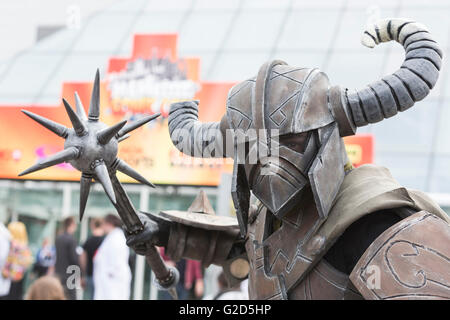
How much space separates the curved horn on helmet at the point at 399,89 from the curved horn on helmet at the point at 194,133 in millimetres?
480

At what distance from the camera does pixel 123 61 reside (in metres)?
12.3

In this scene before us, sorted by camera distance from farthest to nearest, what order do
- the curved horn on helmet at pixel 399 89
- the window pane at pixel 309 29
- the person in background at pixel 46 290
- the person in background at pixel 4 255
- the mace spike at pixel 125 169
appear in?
the window pane at pixel 309 29, the person in background at pixel 4 255, the person in background at pixel 46 290, the mace spike at pixel 125 169, the curved horn on helmet at pixel 399 89

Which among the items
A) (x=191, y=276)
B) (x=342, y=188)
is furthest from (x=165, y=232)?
(x=191, y=276)

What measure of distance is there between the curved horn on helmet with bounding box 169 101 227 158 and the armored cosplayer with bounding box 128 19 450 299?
0.11 m

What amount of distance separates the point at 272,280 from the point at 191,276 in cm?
559

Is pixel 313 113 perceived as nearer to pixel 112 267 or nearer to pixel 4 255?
pixel 112 267

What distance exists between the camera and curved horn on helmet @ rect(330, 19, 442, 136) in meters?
2.50

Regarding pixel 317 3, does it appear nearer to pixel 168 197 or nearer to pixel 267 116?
pixel 168 197

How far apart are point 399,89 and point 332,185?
409mm

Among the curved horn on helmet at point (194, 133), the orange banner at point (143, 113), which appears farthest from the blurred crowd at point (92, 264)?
the curved horn on helmet at point (194, 133)

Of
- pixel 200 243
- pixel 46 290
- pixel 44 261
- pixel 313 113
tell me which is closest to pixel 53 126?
pixel 313 113

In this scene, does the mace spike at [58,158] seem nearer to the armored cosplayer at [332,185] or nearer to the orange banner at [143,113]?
the armored cosplayer at [332,185]

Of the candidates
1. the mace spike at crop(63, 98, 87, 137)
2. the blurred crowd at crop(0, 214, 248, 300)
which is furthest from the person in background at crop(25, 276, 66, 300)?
the mace spike at crop(63, 98, 87, 137)

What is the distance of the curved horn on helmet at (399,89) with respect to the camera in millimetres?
2502
